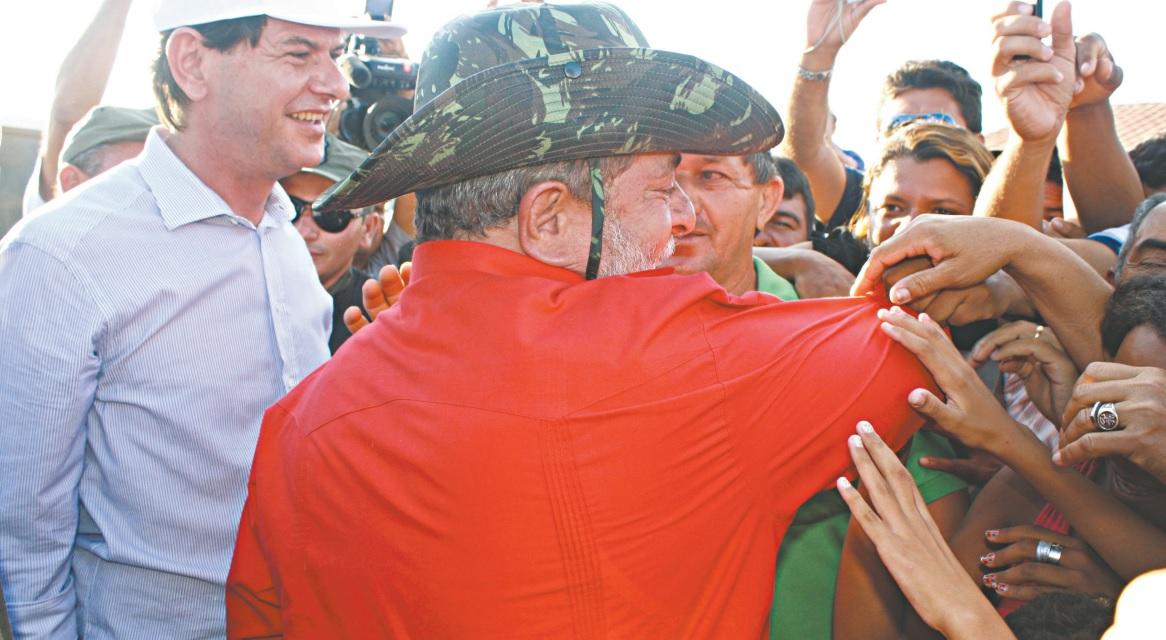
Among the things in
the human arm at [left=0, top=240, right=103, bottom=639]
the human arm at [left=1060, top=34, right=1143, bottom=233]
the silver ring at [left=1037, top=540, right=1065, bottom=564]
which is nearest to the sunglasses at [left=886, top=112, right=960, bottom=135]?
the human arm at [left=1060, top=34, right=1143, bottom=233]

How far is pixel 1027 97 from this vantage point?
2439 mm

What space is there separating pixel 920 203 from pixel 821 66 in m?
0.95

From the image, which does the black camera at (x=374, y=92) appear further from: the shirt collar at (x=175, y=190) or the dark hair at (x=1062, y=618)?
the dark hair at (x=1062, y=618)

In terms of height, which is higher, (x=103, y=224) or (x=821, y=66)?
(x=821, y=66)

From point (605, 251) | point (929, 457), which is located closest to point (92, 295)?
point (605, 251)

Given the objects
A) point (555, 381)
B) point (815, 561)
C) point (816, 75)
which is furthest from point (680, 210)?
point (816, 75)

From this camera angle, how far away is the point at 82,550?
2.46 meters

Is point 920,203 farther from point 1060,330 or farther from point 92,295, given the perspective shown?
point 92,295

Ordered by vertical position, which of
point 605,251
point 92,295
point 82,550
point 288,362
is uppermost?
point 605,251

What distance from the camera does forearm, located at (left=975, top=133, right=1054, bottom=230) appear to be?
8.43 feet

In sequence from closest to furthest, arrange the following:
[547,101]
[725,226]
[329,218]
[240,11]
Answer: [547,101], [240,11], [725,226], [329,218]

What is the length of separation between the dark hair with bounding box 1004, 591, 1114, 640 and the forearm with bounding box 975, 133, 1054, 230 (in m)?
1.11

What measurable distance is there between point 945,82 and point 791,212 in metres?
0.91

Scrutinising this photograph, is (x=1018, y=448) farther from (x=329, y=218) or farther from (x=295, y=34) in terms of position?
(x=329, y=218)
